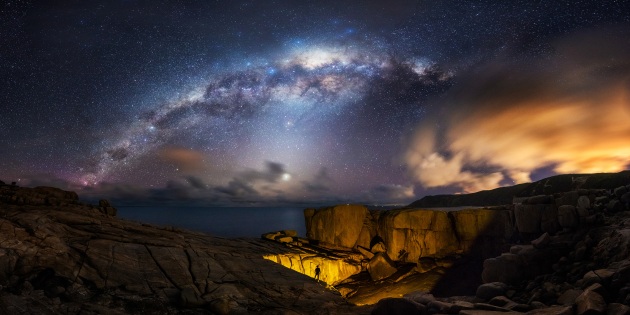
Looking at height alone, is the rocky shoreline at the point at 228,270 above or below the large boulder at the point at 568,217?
below

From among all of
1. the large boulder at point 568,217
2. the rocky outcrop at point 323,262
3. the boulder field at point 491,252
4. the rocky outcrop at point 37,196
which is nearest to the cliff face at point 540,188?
the boulder field at point 491,252

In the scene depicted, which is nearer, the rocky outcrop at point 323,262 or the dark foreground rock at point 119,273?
the dark foreground rock at point 119,273

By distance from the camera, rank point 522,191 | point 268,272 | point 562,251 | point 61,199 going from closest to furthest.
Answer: point 562,251, point 268,272, point 61,199, point 522,191

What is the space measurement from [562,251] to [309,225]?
953 inches

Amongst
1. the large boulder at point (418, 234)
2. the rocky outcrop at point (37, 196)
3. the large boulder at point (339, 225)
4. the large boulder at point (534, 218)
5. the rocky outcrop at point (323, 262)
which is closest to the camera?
the rocky outcrop at point (37, 196)

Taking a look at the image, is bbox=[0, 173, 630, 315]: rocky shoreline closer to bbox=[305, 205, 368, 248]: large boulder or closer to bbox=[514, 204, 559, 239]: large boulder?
bbox=[514, 204, 559, 239]: large boulder

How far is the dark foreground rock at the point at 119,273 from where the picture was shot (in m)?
8.43

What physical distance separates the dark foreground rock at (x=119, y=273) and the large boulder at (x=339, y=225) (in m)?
17.2

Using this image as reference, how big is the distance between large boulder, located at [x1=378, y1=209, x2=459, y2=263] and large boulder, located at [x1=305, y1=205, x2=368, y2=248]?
3.28 meters

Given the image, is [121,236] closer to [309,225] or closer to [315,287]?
[315,287]

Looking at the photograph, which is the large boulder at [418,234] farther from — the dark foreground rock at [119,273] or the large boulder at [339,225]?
the dark foreground rock at [119,273]

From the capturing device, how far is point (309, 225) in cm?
3303

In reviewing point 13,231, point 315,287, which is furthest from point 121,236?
point 315,287

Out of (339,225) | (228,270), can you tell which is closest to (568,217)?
(228,270)
